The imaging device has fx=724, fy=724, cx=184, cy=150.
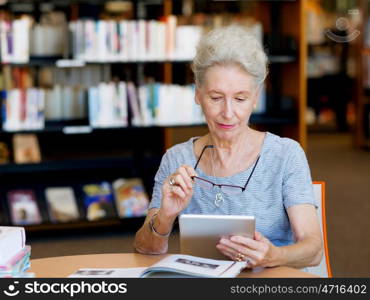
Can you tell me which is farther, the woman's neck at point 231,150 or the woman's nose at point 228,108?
the woman's neck at point 231,150

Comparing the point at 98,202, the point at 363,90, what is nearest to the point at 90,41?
the point at 98,202

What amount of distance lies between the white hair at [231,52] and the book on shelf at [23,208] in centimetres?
323

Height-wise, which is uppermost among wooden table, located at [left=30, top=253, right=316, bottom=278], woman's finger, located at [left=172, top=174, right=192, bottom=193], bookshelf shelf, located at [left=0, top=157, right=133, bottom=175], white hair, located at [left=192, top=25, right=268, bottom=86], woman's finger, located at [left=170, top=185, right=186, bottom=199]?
white hair, located at [left=192, top=25, right=268, bottom=86]

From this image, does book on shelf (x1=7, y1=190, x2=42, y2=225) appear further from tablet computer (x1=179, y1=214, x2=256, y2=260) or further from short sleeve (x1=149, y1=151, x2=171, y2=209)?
tablet computer (x1=179, y1=214, x2=256, y2=260)

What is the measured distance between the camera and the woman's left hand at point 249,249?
6.12 feet

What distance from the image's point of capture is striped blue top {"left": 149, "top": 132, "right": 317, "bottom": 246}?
2.24m

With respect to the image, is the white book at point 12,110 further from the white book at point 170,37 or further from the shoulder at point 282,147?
the shoulder at point 282,147

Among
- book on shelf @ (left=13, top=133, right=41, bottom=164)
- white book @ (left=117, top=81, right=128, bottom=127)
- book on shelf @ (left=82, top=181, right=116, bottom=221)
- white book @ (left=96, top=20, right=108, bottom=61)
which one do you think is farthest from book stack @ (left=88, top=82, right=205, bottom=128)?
book on shelf @ (left=13, top=133, right=41, bottom=164)

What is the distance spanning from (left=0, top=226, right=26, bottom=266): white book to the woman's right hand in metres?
0.46

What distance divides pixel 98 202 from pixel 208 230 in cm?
345

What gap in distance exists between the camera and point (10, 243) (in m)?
1.72

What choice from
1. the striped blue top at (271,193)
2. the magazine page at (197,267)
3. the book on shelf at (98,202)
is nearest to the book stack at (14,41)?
the book on shelf at (98,202)

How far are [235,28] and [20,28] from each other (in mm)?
3149

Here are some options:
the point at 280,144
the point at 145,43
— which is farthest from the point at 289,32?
the point at 280,144
